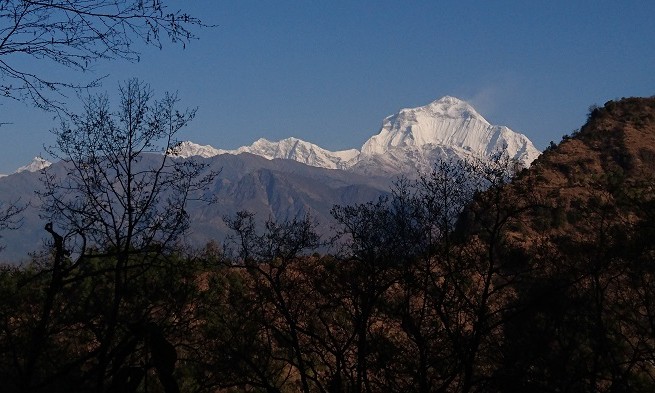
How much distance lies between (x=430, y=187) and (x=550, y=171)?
39636 mm

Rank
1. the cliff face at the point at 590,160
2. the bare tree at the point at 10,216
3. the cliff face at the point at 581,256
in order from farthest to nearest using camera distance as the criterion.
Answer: the cliff face at the point at 590,160
the cliff face at the point at 581,256
the bare tree at the point at 10,216

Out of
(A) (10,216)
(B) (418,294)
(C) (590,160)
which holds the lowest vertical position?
(A) (10,216)

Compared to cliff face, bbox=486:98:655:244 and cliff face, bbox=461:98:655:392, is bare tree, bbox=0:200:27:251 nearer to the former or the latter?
cliff face, bbox=461:98:655:392

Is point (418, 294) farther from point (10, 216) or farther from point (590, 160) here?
point (590, 160)

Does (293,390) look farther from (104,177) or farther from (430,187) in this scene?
(104,177)

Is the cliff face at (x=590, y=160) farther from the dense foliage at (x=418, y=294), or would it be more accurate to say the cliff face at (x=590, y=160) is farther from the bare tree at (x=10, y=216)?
the bare tree at (x=10, y=216)

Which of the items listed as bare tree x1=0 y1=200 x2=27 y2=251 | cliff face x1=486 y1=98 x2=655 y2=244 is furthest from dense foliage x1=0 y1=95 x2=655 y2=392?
cliff face x1=486 y1=98 x2=655 y2=244

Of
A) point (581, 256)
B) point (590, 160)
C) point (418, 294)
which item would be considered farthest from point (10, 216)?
point (590, 160)

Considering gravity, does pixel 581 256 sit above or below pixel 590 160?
below

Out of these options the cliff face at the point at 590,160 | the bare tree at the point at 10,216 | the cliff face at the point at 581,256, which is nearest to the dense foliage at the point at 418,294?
the cliff face at the point at 581,256

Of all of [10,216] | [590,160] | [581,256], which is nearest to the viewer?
[10,216]

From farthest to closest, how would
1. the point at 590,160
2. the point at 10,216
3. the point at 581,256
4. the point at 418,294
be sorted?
the point at 590,160, the point at 581,256, the point at 418,294, the point at 10,216

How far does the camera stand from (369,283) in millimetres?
17922

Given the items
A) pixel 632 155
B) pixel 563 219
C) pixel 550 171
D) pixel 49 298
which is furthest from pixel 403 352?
pixel 632 155
